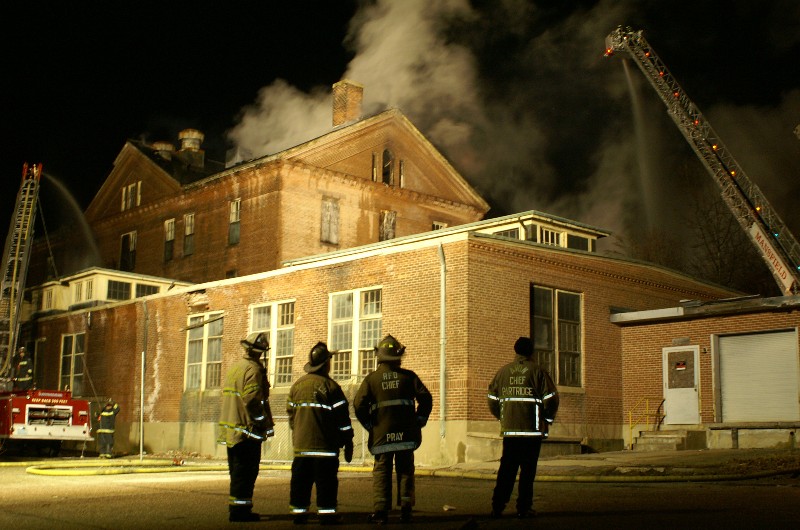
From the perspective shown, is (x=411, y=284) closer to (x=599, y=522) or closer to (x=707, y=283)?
(x=707, y=283)

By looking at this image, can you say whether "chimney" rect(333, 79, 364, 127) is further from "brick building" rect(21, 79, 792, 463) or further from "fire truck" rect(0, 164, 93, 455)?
"fire truck" rect(0, 164, 93, 455)

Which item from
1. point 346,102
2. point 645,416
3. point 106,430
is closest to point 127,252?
point 346,102

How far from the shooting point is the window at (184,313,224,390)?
28391mm

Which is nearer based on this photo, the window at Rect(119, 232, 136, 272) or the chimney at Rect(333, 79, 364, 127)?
the chimney at Rect(333, 79, 364, 127)

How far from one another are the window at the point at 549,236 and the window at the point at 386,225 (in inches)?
550

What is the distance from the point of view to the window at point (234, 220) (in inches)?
1542

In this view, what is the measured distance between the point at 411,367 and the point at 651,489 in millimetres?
9695

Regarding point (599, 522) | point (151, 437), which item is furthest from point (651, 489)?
point (151, 437)

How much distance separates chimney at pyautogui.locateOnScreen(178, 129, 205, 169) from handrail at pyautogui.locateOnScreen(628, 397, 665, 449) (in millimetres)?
27939

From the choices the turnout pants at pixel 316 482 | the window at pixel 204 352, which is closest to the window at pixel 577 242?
the window at pixel 204 352

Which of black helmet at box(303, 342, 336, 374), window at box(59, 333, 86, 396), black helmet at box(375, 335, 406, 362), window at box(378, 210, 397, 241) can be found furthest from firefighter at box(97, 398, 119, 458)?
black helmet at box(375, 335, 406, 362)

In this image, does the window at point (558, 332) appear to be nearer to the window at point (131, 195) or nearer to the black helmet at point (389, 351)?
the black helmet at point (389, 351)

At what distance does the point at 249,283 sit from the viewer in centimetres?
2748

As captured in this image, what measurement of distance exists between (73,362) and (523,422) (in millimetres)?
28750
